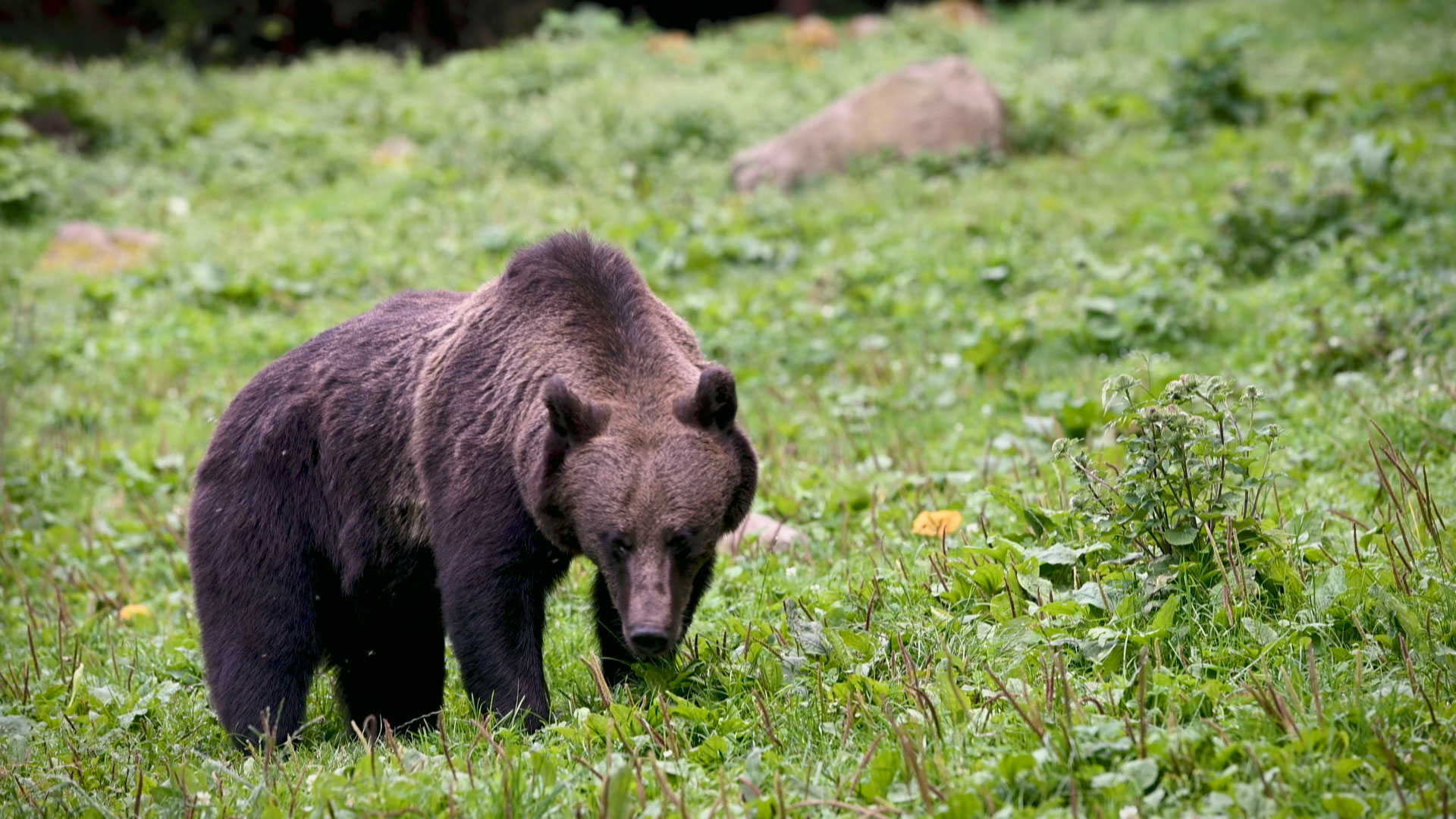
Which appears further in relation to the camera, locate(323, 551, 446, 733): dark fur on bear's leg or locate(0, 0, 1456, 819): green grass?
locate(323, 551, 446, 733): dark fur on bear's leg

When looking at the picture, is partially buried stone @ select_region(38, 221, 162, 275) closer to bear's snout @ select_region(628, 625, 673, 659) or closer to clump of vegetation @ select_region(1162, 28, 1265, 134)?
bear's snout @ select_region(628, 625, 673, 659)

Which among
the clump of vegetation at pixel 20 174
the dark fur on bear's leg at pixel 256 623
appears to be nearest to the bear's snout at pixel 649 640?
the dark fur on bear's leg at pixel 256 623

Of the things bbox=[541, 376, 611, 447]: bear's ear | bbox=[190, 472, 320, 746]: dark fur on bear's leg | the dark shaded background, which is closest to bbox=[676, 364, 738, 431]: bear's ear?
bbox=[541, 376, 611, 447]: bear's ear

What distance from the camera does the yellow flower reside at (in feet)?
20.7

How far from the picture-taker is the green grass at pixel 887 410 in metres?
4.05

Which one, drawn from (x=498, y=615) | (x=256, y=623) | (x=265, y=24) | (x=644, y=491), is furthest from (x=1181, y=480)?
(x=265, y=24)

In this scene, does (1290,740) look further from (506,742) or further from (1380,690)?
(506,742)

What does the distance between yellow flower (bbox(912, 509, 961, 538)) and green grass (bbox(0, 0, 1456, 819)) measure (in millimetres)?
139

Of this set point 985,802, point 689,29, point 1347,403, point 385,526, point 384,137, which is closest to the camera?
point 985,802

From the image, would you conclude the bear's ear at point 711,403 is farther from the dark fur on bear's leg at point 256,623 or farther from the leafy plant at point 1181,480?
the dark fur on bear's leg at point 256,623

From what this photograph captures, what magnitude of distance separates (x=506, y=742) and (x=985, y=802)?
1.74 meters

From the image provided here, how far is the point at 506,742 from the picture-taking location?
15.1ft

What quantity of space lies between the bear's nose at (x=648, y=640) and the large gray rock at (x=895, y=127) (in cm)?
1087

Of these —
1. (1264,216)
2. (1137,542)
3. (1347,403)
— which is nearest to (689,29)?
(1264,216)
